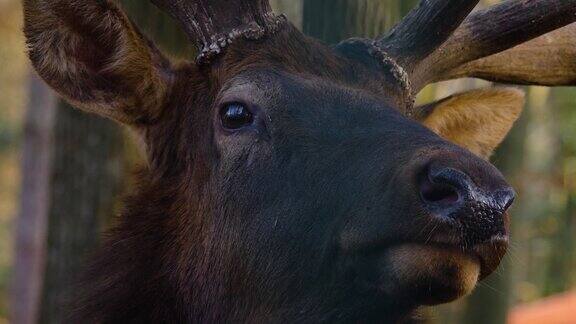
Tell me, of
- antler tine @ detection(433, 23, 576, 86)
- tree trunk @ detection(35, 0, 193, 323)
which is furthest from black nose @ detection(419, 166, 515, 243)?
tree trunk @ detection(35, 0, 193, 323)

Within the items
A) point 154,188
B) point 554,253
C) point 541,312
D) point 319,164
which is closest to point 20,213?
point 154,188

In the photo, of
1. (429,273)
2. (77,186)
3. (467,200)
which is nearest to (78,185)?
(77,186)

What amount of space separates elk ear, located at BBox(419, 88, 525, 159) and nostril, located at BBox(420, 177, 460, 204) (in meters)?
1.77

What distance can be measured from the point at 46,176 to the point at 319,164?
3.11 m

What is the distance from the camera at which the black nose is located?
12.3ft

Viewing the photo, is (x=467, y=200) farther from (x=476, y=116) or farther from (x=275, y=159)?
(x=476, y=116)

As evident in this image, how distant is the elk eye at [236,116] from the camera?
186 inches

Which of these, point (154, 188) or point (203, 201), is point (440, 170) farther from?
point (154, 188)

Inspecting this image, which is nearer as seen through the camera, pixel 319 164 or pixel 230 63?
pixel 319 164

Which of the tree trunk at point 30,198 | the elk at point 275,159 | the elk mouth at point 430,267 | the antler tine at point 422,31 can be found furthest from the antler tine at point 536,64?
the tree trunk at point 30,198

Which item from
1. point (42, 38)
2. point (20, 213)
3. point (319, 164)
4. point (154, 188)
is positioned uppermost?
point (42, 38)

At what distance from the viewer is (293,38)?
4969 millimetres

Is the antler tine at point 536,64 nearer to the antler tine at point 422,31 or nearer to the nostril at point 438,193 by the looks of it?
the antler tine at point 422,31

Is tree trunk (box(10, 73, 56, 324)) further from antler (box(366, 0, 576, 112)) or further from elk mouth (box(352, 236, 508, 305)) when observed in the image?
elk mouth (box(352, 236, 508, 305))
